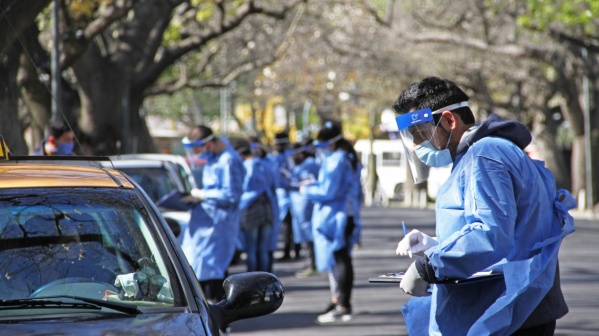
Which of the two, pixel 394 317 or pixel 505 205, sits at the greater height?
pixel 505 205

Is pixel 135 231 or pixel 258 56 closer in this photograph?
pixel 135 231

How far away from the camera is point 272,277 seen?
15.9ft

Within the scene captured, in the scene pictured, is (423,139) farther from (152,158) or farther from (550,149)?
(550,149)

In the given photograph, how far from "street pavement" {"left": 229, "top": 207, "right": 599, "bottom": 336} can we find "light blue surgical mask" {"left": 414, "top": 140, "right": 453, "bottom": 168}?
528 cm

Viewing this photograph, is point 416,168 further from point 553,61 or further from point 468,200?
point 553,61

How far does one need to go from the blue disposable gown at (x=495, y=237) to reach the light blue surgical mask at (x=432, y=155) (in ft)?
0.57

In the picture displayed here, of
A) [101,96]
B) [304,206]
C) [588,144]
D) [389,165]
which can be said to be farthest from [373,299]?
[389,165]

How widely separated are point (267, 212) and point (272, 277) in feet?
29.5

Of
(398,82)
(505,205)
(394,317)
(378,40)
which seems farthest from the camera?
(398,82)

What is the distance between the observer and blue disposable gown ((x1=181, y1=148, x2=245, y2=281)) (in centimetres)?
1027

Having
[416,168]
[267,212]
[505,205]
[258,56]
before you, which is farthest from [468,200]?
[258,56]

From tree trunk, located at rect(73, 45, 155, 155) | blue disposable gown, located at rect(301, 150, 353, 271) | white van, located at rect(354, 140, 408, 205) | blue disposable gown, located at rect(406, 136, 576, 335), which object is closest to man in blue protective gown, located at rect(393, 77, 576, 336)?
blue disposable gown, located at rect(406, 136, 576, 335)

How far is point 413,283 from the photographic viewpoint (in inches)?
183

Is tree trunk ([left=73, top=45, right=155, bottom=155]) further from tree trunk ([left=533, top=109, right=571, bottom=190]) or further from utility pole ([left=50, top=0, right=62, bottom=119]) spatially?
tree trunk ([left=533, top=109, right=571, bottom=190])
